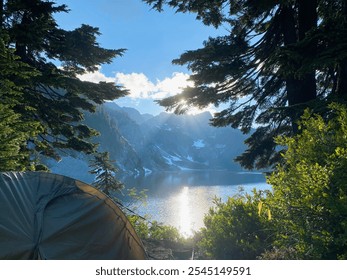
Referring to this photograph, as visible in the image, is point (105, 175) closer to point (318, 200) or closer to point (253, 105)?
point (253, 105)

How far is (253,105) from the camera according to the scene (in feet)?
42.0

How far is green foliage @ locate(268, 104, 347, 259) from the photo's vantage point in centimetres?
409

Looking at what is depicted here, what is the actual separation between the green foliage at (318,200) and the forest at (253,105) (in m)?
0.02

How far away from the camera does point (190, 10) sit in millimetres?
12172

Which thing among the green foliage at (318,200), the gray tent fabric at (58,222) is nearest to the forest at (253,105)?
the green foliage at (318,200)

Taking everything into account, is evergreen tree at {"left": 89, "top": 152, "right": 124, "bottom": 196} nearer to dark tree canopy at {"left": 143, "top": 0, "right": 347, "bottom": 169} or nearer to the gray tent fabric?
dark tree canopy at {"left": 143, "top": 0, "right": 347, "bottom": 169}

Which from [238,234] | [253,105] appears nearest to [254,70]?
[253,105]

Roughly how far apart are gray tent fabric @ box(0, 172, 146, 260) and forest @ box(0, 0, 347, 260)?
5.81 ft

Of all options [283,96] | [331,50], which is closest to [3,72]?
[331,50]

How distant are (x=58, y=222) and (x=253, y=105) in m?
10.1

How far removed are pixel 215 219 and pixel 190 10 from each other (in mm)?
8925

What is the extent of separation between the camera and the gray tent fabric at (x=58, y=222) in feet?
16.3

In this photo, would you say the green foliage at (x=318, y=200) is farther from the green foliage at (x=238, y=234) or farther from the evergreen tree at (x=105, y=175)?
the evergreen tree at (x=105, y=175)

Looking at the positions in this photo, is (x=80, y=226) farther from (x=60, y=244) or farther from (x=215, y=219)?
(x=215, y=219)
